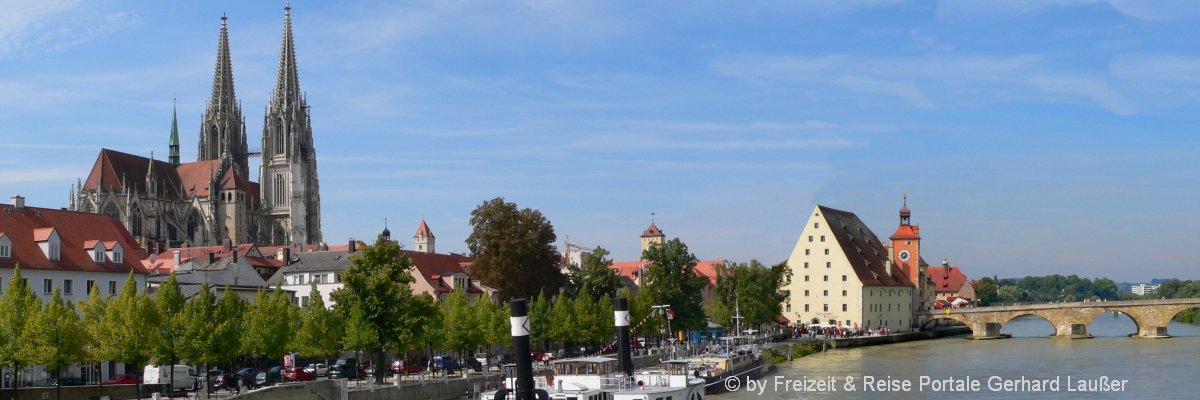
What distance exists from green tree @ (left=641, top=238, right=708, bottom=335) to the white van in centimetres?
4726

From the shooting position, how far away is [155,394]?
153ft

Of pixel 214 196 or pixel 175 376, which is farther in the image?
pixel 214 196

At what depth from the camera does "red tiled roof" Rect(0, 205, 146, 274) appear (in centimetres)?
6419

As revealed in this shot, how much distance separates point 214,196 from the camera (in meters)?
184

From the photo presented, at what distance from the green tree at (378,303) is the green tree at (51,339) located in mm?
11535

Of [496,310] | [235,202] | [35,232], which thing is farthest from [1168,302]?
[235,202]

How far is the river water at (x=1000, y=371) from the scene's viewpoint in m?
63.7

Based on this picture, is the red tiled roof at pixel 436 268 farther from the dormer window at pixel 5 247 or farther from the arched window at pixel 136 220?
the arched window at pixel 136 220

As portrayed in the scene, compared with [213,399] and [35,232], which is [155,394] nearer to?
[213,399]

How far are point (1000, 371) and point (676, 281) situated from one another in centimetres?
3057

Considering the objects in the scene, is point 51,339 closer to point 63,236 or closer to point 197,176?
point 63,236

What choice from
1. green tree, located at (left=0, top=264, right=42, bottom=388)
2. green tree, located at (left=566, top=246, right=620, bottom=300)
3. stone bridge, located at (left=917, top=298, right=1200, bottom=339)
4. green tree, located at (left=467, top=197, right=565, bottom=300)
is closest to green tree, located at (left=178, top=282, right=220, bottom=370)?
green tree, located at (left=0, top=264, right=42, bottom=388)

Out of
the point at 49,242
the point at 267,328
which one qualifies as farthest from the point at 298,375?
the point at 49,242

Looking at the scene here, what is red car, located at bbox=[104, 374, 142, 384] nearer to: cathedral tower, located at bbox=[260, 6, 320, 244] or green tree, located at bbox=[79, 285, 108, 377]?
green tree, located at bbox=[79, 285, 108, 377]
